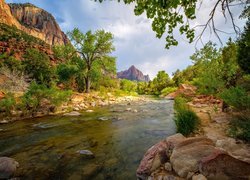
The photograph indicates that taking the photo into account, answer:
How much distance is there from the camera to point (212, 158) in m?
3.43

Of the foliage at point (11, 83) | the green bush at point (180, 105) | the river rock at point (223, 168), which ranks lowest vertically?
the river rock at point (223, 168)

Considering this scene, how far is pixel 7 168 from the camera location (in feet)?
15.8

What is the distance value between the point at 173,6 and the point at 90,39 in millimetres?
26399

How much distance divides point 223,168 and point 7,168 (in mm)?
5239

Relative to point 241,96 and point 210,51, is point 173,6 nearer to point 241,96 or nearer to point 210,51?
point 241,96

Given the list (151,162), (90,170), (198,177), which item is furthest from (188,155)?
(90,170)

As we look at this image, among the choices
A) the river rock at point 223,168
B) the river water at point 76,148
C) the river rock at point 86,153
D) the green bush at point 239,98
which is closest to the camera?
the river rock at point 223,168

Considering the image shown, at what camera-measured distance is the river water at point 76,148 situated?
4902 millimetres

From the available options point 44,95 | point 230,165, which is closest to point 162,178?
point 230,165

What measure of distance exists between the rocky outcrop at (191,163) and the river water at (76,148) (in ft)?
2.63

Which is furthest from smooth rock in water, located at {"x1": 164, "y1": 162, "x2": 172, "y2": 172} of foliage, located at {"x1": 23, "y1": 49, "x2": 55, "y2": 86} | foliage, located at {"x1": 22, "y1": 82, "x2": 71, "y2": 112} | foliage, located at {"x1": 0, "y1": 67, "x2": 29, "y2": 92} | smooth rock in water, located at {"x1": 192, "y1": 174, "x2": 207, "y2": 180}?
foliage, located at {"x1": 23, "y1": 49, "x2": 55, "y2": 86}

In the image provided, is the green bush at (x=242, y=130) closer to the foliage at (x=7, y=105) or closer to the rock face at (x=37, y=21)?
the foliage at (x=7, y=105)

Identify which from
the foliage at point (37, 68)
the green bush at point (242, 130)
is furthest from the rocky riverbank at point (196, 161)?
the foliage at point (37, 68)

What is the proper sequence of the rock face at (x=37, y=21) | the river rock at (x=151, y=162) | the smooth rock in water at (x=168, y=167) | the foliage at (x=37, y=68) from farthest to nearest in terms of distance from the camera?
1. the rock face at (x=37, y=21)
2. the foliage at (x=37, y=68)
3. the river rock at (x=151, y=162)
4. the smooth rock in water at (x=168, y=167)
